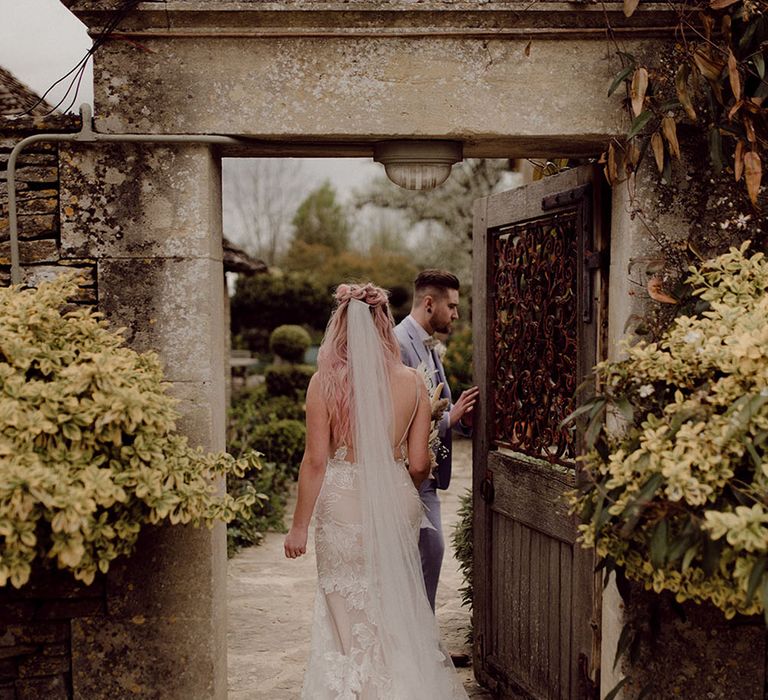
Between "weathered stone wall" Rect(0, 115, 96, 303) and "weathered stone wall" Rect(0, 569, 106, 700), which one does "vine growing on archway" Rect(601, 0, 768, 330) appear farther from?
"weathered stone wall" Rect(0, 569, 106, 700)

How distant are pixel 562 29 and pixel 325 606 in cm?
265

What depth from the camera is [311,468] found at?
388 cm

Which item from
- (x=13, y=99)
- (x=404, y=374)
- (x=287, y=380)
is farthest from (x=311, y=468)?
(x=287, y=380)

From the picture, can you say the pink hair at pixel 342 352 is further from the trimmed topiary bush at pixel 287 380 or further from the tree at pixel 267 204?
the tree at pixel 267 204

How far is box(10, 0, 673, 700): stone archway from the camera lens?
3395 millimetres

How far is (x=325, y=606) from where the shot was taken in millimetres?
3967

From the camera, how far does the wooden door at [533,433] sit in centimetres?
388

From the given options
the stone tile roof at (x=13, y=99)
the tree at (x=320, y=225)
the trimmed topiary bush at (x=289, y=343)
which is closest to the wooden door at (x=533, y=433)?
the stone tile roof at (x=13, y=99)

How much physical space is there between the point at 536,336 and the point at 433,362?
98cm

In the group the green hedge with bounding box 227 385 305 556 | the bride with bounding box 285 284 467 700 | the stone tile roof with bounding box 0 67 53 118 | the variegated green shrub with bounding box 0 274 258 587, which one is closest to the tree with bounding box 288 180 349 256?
the green hedge with bounding box 227 385 305 556

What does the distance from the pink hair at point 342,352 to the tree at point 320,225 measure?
35.7 metres

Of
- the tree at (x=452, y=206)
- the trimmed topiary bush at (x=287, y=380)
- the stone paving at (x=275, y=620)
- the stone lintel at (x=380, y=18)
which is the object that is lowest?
the stone paving at (x=275, y=620)

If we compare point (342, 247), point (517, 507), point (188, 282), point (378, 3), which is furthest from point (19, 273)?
point (342, 247)

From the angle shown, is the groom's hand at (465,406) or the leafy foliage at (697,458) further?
the groom's hand at (465,406)
